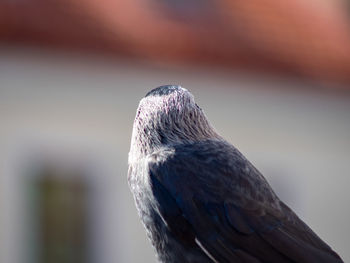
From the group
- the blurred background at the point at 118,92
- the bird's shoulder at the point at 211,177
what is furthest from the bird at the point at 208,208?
the blurred background at the point at 118,92

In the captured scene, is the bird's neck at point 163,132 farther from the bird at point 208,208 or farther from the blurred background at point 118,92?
the blurred background at point 118,92

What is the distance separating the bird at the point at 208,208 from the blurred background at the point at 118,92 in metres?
8.70

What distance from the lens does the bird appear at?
475 cm

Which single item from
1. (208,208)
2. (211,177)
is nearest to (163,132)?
(211,177)

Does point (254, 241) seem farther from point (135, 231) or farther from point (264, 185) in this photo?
point (135, 231)

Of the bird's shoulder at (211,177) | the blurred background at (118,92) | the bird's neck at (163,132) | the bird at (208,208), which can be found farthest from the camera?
the blurred background at (118,92)

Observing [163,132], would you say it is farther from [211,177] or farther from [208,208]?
[208,208]

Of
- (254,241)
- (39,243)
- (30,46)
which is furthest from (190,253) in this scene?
(39,243)

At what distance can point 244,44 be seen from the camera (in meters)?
15.2

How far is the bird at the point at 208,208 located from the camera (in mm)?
4754

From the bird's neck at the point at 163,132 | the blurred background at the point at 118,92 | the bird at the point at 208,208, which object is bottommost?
the bird at the point at 208,208

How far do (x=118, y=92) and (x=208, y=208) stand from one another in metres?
10.4

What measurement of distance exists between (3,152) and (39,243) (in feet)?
4.82

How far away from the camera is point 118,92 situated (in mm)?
15180
